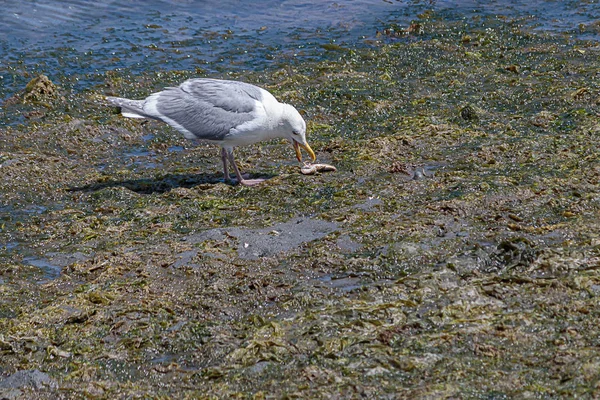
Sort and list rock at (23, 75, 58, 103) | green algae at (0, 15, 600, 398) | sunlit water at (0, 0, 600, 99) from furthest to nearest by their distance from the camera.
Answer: sunlit water at (0, 0, 600, 99), rock at (23, 75, 58, 103), green algae at (0, 15, 600, 398)

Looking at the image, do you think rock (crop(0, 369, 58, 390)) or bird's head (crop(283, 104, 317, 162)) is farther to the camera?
bird's head (crop(283, 104, 317, 162))

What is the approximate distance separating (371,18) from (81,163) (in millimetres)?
6401

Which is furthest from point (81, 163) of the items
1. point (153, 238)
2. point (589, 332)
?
point (589, 332)

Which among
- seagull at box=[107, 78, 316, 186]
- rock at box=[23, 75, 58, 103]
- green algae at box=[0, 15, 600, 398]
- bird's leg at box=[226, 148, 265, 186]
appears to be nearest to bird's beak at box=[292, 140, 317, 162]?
seagull at box=[107, 78, 316, 186]

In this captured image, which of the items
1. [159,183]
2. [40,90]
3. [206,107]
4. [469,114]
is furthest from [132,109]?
[469,114]

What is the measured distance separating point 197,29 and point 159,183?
18.0 feet

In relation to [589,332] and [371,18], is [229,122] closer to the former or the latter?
[589,332]

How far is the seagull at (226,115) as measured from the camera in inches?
312

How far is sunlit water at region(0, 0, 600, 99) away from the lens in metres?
11.2

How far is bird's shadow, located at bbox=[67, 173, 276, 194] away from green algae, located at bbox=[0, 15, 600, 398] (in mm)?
29

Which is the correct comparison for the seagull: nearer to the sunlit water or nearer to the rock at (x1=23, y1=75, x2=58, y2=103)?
the rock at (x1=23, y1=75, x2=58, y2=103)

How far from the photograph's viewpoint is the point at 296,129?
317 inches

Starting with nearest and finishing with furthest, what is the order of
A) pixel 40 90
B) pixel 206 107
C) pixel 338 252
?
pixel 338 252, pixel 206 107, pixel 40 90

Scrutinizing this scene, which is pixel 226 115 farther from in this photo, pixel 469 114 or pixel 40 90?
pixel 40 90
